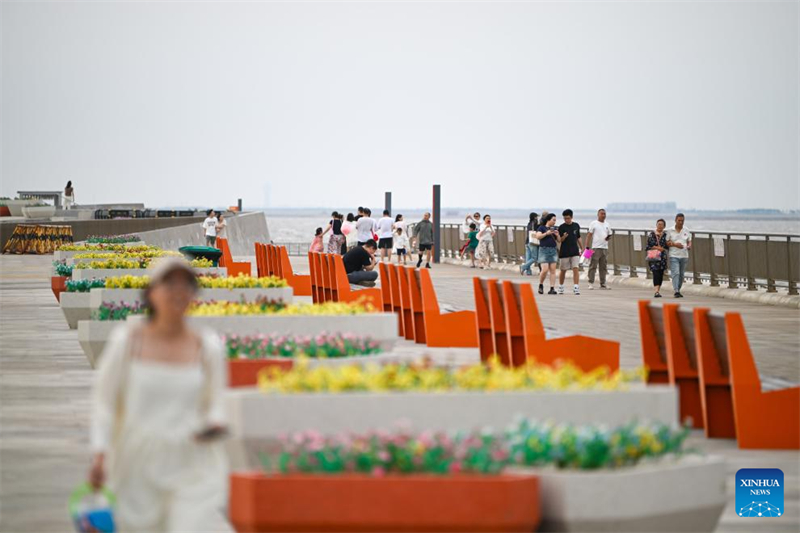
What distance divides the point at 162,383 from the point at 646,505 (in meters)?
2.56

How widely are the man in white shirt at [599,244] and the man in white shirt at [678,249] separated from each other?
3242 mm

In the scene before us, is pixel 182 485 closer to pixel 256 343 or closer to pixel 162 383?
pixel 162 383

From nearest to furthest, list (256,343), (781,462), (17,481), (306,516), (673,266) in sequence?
(306,516) → (17,481) → (781,462) → (256,343) → (673,266)

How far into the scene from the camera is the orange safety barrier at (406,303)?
826 inches

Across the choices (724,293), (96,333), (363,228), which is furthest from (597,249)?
(96,333)

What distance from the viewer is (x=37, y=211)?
81625 mm

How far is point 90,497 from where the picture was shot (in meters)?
6.91

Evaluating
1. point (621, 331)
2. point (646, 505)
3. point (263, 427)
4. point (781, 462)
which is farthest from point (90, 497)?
point (621, 331)

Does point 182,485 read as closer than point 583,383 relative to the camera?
Yes

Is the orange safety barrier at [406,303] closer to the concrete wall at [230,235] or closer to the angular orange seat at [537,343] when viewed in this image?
the angular orange seat at [537,343]

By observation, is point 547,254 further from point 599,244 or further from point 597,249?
point 597,249

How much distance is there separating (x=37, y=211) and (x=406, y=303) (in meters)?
63.6

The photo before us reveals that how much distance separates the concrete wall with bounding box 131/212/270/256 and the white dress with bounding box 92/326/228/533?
1485 inches

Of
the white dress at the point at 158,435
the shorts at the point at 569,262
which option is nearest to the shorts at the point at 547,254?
the shorts at the point at 569,262
